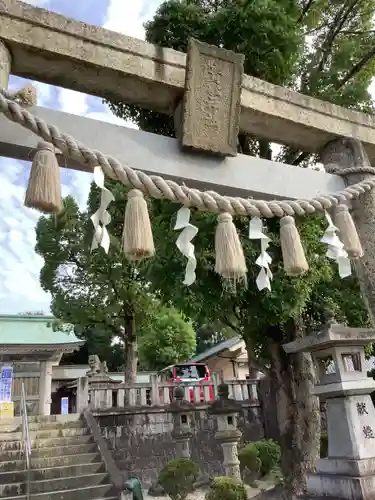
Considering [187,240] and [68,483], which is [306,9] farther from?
[68,483]

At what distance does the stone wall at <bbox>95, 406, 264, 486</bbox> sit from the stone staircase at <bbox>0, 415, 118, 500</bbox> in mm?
791

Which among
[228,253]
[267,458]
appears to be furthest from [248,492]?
[228,253]

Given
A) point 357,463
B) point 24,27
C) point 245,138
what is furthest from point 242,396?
point 24,27

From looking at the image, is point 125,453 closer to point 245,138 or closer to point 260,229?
point 245,138

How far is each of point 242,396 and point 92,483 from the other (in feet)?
17.7

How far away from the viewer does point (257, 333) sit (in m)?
6.34

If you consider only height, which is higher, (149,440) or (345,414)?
(345,414)

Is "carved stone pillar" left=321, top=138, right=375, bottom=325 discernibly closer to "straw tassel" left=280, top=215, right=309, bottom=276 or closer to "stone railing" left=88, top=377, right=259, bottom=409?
"straw tassel" left=280, top=215, right=309, bottom=276

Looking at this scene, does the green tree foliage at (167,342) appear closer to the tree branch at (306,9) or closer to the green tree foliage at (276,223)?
the green tree foliage at (276,223)

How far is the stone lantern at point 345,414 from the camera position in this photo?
2.89 meters

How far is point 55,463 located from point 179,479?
2.62m

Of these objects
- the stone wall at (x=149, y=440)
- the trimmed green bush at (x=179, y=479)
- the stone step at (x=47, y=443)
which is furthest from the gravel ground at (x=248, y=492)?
the stone step at (x=47, y=443)

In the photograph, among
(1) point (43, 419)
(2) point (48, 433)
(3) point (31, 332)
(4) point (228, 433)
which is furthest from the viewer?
(3) point (31, 332)

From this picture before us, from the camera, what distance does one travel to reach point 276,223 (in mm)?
5312
